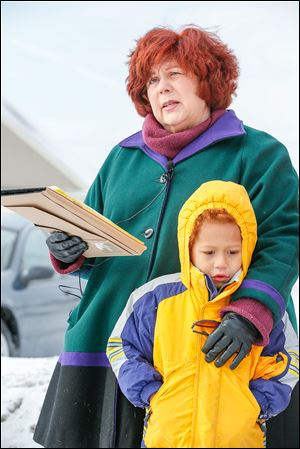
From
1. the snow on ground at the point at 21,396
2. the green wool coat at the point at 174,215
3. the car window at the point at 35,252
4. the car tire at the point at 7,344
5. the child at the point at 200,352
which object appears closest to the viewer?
the child at the point at 200,352

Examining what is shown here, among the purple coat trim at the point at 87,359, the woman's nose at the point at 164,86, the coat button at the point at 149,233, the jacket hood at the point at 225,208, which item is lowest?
the purple coat trim at the point at 87,359

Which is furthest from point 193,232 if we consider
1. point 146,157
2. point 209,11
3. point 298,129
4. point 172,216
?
point 209,11

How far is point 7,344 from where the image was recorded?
332 centimetres

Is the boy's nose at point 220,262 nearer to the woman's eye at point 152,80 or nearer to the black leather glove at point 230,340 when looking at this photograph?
the black leather glove at point 230,340

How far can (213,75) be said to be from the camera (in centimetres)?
114

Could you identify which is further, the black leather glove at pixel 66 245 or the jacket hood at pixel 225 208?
the black leather glove at pixel 66 245

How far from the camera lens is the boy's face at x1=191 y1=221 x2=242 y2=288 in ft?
3.28

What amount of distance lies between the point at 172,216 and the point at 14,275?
2.46 metres

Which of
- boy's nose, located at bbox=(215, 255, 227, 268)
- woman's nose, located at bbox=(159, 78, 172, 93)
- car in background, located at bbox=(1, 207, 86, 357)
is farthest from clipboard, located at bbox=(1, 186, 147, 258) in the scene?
car in background, located at bbox=(1, 207, 86, 357)

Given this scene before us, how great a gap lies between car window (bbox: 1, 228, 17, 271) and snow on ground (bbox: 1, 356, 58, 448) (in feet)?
2.43

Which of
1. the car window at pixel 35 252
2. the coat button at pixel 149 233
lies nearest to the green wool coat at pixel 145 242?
the coat button at pixel 149 233

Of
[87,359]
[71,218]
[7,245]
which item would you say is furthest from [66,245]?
[7,245]

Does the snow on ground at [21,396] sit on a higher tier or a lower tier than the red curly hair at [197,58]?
lower

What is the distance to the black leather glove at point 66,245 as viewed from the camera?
1.12 m
